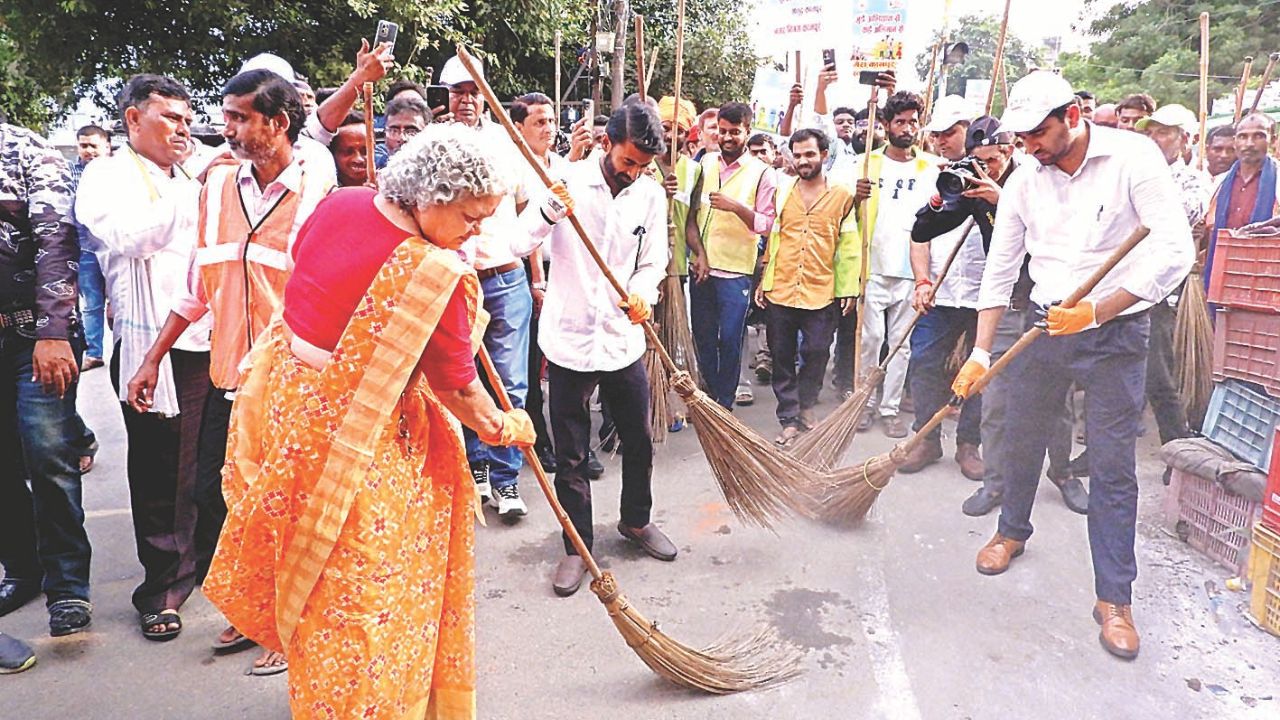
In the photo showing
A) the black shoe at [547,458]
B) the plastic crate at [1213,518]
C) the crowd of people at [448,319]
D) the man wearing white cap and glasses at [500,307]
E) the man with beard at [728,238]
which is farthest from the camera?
the man with beard at [728,238]

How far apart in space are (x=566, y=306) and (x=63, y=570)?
81.3 inches

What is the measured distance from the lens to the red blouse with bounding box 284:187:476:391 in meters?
1.75

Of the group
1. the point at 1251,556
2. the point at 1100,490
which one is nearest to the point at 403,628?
the point at 1100,490

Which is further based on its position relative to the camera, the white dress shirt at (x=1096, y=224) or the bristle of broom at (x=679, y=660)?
the white dress shirt at (x=1096, y=224)

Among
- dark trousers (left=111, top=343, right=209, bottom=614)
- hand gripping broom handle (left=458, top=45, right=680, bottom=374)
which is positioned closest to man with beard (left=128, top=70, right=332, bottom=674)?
dark trousers (left=111, top=343, right=209, bottom=614)

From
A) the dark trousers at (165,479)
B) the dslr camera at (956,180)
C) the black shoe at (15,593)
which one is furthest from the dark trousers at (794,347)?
the black shoe at (15,593)

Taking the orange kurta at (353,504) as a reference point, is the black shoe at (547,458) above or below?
below

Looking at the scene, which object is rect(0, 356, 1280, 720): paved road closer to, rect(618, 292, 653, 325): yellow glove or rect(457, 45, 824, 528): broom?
rect(457, 45, 824, 528): broom

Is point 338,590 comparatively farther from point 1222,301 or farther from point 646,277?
point 1222,301

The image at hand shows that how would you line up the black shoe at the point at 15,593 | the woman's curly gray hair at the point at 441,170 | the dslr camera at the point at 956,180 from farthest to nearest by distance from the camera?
the dslr camera at the point at 956,180 → the black shoe at the point at 15,593 → the woman's curly gray hair at the point at 441,170

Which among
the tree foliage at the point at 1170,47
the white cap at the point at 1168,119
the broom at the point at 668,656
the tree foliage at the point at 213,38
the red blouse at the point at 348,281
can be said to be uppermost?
the tree foliage at the point at 1170,47

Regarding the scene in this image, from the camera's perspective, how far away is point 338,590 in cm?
177

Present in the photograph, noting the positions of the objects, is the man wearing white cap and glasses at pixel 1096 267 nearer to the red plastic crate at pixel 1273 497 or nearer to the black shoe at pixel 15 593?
the red plastic crate at pixel 1273 497

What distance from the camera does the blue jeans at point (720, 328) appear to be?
5.07 meters
